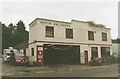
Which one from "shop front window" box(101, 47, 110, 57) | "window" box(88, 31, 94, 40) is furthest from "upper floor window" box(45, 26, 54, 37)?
"shop front window" box(101, 47, 110, 57)

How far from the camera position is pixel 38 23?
105 feet

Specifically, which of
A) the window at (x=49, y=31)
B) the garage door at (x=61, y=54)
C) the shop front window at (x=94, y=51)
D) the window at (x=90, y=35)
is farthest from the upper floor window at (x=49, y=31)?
the shop front window at (x=94, y=51)

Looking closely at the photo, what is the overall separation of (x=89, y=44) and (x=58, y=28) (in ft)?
23.2

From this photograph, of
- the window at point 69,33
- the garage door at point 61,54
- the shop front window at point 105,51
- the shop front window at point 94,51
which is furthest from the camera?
the shop front window at point 105,51

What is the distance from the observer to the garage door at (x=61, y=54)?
3438 cm

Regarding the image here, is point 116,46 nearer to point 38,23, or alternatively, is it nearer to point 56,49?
point 56,49

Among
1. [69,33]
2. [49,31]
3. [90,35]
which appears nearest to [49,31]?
[49,31]

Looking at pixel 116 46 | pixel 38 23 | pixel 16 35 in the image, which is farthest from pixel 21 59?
pixel 16 35

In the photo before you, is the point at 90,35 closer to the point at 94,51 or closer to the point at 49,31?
the point at 94,51

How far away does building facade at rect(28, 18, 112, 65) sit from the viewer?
3222 centimetres

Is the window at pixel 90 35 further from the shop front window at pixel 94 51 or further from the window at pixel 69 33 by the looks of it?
the window at pixel 69 33

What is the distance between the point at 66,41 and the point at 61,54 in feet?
10.8

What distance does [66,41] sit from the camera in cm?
3488

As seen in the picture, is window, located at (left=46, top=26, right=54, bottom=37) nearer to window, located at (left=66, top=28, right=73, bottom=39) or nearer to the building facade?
the building facade
